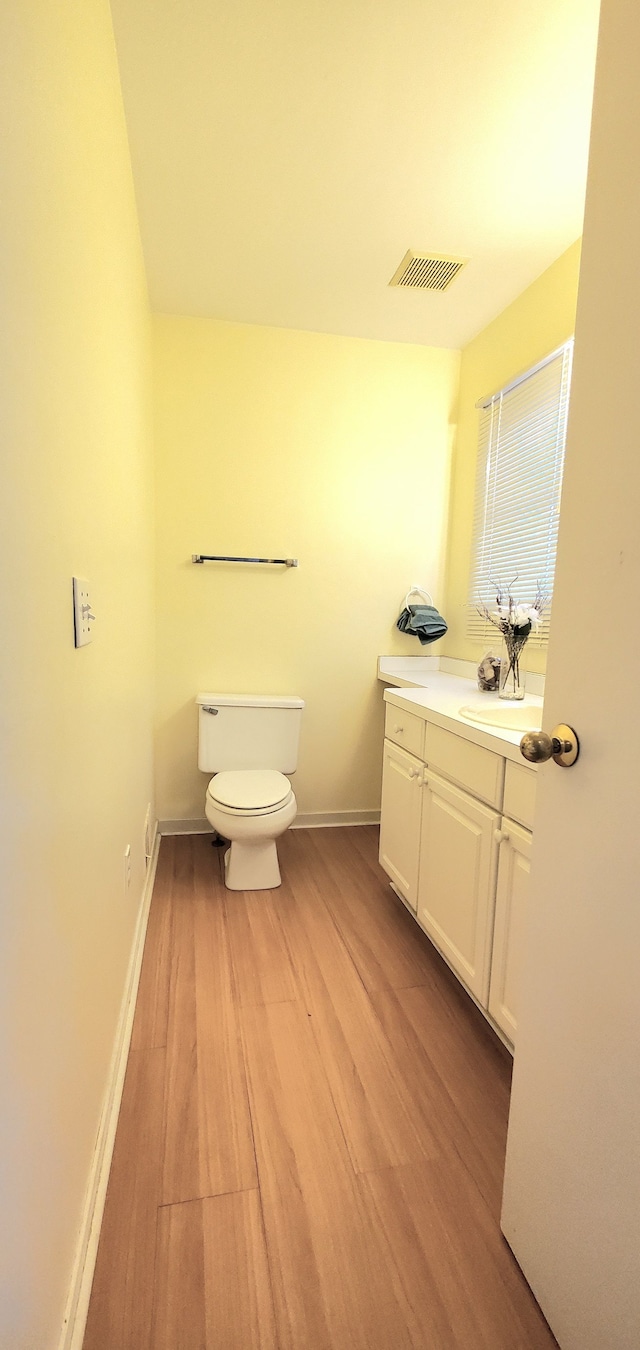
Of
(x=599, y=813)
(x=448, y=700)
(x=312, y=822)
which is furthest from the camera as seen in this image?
(x=312, y=822)

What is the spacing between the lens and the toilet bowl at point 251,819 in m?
1.97

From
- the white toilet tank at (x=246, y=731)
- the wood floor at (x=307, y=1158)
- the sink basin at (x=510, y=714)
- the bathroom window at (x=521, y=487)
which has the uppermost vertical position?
the bathroom window at (x=521, y=487)

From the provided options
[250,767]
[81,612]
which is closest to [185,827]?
[250,767]

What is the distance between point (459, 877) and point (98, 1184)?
1028 millimetres

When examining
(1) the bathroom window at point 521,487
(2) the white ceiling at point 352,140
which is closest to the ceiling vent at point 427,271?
(2) the white ceiling at point 352,140

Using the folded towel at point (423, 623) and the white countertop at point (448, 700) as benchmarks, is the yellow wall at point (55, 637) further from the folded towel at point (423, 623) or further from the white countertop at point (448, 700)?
the folded towel at point (423, 623)

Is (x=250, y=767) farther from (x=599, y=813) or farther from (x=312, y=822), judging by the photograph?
(x=599, y=813)

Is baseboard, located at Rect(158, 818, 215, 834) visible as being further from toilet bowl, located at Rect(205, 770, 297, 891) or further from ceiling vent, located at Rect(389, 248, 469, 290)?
ceiling vent, located at Rect(389, 248, 469, 290)

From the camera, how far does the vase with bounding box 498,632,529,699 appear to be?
193cm

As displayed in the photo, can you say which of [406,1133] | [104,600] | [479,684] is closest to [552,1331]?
[406,1133]

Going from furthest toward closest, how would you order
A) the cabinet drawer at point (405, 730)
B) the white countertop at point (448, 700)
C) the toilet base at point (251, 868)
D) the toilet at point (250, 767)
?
the toilet base at point (251, 868), the toilet at point (250, 767), the cabinet drawer at point (405, 730), the white countertop at point (448, 700)

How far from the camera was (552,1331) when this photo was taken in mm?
854

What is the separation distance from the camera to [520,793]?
125 cm

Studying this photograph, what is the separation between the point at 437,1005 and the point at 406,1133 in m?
0.42
